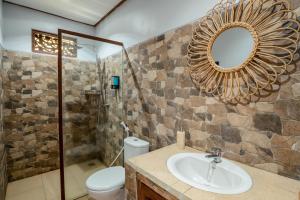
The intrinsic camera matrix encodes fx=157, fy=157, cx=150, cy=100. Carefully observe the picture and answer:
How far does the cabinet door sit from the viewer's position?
951 millimetres

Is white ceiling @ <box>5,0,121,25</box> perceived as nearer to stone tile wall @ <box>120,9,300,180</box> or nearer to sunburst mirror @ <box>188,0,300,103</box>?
stone tile wall @ <box>120,9,300,180</box>

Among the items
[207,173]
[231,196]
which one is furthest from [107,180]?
[231,196]

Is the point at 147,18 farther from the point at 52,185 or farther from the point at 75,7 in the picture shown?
the point at 52,185

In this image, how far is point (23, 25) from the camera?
2418 millimetres

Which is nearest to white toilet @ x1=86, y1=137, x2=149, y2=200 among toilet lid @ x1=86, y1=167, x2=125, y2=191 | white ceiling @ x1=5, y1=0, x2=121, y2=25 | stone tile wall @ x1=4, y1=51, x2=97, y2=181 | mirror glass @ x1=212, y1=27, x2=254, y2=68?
toilet lid @ x1=86, y1=167, x2=125, y2=191

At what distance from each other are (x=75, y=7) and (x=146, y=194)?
273 cm

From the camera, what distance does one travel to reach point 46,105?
8.54ft

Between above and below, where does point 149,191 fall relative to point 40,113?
below

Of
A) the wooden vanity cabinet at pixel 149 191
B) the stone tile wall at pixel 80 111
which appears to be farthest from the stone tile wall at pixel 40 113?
the wooden vanity cabinet at pixel 149 191

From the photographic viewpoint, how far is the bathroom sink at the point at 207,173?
885mm

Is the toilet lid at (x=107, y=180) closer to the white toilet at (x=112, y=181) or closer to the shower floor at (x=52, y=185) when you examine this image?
the white toilet at (x=112, y=181)

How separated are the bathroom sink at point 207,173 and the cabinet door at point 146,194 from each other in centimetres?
17

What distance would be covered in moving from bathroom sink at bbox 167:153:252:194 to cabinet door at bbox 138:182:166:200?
17cm

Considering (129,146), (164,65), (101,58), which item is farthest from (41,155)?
(164,65)
